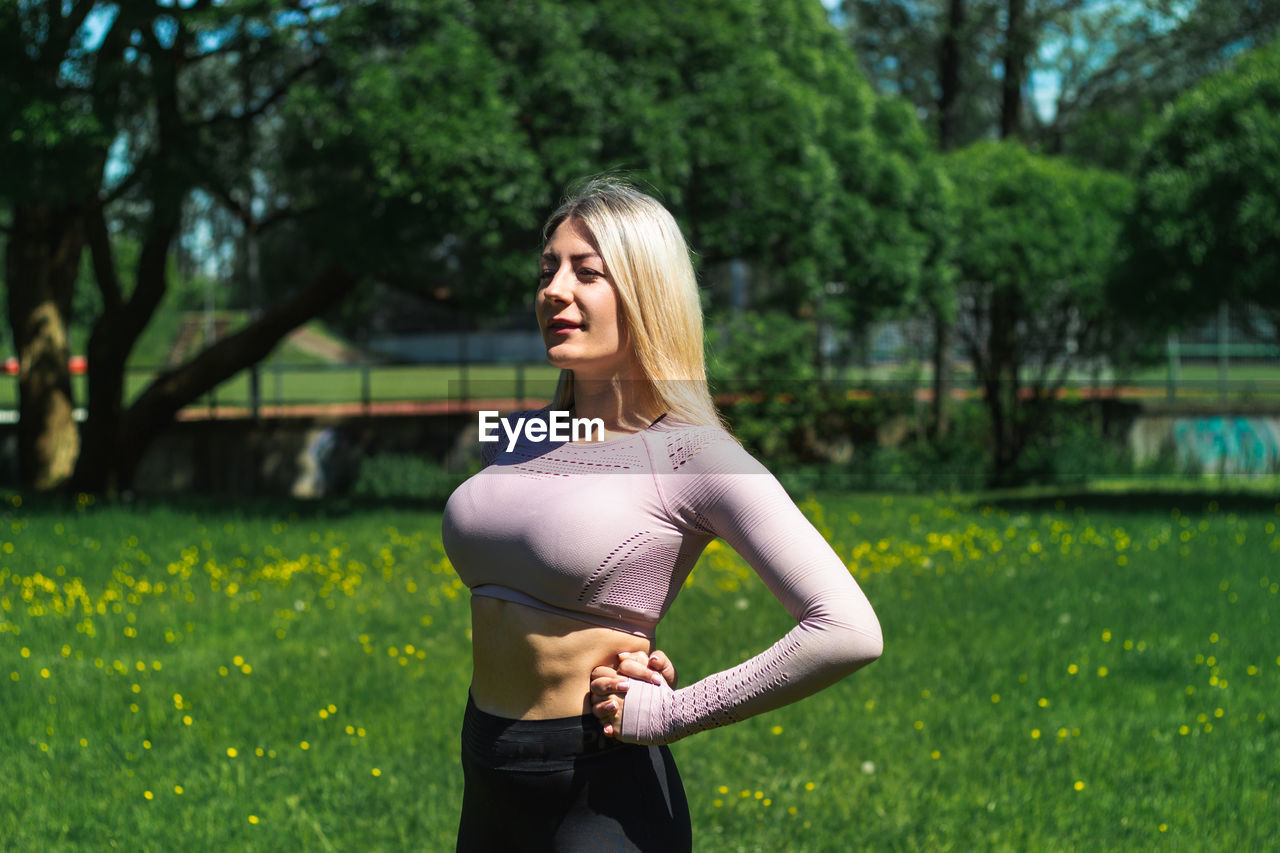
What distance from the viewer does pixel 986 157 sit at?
18.0 metres

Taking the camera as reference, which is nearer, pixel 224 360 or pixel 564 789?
pixel 564 789

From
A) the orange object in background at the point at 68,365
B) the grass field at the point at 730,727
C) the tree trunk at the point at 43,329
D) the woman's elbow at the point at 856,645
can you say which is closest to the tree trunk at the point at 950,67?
the grass field at the point at 730,727

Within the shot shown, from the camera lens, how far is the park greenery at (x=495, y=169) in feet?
39.0

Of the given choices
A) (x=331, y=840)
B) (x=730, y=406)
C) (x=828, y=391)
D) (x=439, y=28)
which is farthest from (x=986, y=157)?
(x=331, y=840)

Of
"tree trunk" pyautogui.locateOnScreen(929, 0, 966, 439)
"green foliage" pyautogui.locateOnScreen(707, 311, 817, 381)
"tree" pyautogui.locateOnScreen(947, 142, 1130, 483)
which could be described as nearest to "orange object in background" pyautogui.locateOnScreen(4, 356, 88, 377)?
"green foliage" pyautogui.locateOnScreen(707, 311, 817, 381)

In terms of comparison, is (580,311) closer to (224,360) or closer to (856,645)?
(856,645)

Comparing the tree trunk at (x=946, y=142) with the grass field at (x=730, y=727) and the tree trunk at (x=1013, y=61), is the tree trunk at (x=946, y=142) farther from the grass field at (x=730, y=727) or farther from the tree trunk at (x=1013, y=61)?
the grass field at (x=730, y=727)

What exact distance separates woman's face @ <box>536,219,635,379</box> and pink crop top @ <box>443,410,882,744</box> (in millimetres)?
165

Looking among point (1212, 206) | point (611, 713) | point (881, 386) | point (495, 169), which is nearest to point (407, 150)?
point (495, 169)

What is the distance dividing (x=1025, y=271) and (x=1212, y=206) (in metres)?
4.95

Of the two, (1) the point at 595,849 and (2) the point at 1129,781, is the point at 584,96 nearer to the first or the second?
(2) the point at 1129,781

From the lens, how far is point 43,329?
48.6ft

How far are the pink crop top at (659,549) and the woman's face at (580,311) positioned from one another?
16cm

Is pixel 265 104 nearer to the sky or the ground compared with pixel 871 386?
nearer to the sky
